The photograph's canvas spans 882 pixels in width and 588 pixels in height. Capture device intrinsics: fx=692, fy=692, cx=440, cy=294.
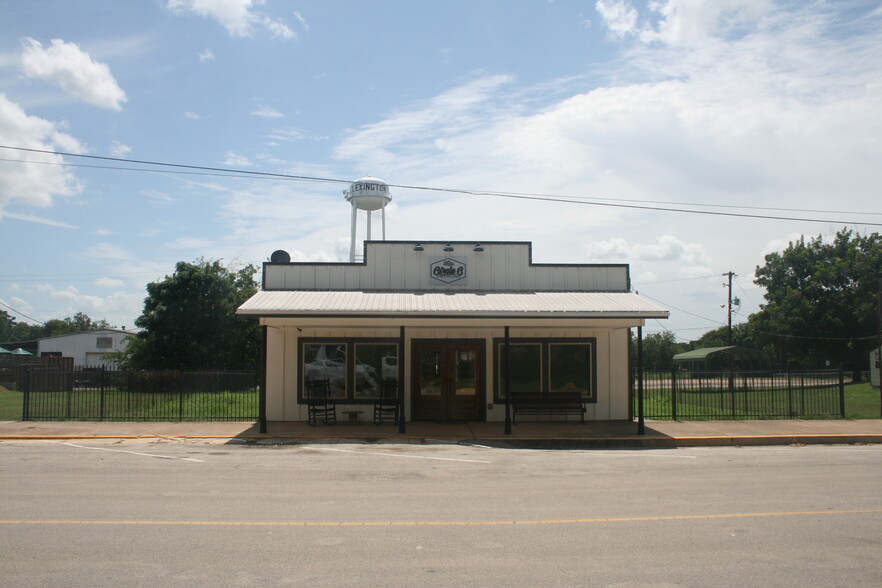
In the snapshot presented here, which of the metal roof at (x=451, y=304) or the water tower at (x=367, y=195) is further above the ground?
the water tower at (x=367, y=195)

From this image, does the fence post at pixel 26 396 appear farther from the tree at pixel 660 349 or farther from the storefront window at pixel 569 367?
the tree at pixel 660 349

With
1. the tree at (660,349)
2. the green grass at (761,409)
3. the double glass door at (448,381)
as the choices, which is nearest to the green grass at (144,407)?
the double glass door at (448,381)

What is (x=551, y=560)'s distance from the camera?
6.13 meters

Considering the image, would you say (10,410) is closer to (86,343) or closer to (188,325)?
(188,325)

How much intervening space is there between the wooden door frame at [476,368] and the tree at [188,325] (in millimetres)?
20451

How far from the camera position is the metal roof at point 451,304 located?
1589cm

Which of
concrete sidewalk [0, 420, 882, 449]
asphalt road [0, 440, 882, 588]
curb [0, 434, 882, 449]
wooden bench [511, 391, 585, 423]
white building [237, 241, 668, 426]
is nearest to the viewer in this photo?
asphalt road [0, 440, 882, 588]

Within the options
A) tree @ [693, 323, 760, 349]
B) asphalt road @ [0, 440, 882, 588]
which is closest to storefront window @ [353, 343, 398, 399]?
asphalt road @ [0, 440, 882, 588]

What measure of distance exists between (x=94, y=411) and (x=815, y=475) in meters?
17.8

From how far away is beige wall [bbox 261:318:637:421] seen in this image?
18.5 meters

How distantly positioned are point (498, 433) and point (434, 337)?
11.5ft

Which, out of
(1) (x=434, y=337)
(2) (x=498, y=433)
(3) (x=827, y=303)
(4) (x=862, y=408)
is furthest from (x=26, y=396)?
(3) (x=827, y=303)

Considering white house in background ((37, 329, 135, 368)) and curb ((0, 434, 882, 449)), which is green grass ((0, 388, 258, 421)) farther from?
white house in background ((37, 329, 135, 368))

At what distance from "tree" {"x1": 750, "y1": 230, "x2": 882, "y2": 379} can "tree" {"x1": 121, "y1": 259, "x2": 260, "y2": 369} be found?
35798 mm
